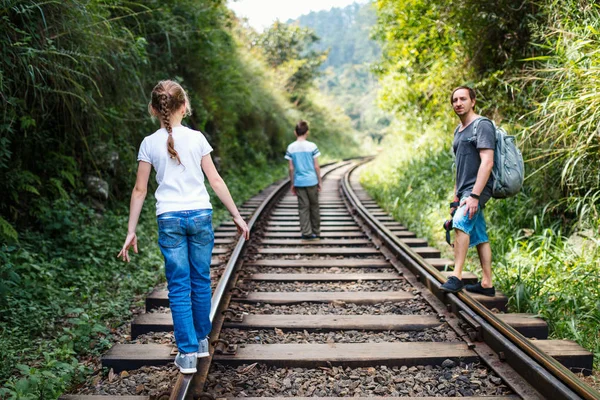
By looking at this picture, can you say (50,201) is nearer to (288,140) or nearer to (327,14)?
(288,140)

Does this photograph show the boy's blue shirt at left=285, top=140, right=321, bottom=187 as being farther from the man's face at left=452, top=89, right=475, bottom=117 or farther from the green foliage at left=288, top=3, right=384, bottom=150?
the green foliage at left=288, top=3, right=384, bottom=150

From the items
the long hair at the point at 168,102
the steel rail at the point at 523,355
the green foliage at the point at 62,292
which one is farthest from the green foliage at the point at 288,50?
the long hair at the point at 168,102

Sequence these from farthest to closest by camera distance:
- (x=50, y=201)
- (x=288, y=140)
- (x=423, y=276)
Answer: (x=288, y=140), (x=50, y=201), (x=423, y=276)

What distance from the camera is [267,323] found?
3475 mm

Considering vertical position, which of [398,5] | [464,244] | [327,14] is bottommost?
[464,244]

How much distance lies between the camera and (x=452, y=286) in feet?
12.2

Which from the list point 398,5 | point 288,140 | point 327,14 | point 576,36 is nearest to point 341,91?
point 288,140

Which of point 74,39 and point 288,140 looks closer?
point 74,39

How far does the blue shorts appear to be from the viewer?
377cm

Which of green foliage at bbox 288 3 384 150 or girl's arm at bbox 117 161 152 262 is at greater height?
green foliage at bbox 288 3 384 150

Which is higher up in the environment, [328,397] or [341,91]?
[341,91]

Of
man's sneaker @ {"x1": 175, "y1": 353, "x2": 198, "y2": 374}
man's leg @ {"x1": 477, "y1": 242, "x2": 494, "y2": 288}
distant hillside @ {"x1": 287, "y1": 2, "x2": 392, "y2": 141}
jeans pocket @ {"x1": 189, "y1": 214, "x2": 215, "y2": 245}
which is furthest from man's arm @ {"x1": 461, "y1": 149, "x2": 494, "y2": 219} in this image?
distant hillside @ {"x1": 287, "y1": 2, "x2": 392, "y2": 141}

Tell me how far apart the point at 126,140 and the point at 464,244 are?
540 cm

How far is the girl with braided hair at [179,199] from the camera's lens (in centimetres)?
260
